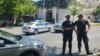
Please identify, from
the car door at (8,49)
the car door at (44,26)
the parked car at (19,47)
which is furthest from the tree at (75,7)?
the car door at (8,49)

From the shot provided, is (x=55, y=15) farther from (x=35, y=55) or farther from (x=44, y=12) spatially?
(x=35, y=55)

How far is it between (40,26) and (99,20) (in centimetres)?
3972

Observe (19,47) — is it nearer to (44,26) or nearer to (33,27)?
(33,27)

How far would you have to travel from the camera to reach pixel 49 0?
89688mm

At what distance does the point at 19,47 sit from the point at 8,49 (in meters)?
0.39

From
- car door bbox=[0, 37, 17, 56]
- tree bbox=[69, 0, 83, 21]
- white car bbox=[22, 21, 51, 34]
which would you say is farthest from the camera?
tree bbox=[69, 0, 83, 21]

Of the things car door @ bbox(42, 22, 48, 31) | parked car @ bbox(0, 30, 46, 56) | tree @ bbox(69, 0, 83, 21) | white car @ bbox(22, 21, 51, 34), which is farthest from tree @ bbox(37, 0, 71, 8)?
parked car @ bbox(0, 30, 46, 56)

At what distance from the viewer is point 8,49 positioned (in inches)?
390

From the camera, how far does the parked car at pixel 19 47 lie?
9.90 meters

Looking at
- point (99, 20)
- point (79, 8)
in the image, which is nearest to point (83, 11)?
point (79, 8)

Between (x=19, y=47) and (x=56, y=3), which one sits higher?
(x=19, y=47)

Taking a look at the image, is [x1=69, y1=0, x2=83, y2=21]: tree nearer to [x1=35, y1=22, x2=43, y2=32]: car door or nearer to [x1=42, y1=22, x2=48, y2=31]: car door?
[x1=42, y1=22, x2=48, y2=31]: car door

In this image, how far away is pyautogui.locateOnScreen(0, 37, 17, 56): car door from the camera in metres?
9.86

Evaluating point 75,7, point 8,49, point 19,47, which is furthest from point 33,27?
point 75,7
